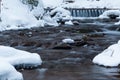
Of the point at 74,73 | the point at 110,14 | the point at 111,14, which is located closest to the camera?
the point at 74,73

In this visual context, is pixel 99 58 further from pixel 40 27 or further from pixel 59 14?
pixel 59 14

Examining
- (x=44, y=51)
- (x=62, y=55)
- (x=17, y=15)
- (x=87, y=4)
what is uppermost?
(x=62, y=55)

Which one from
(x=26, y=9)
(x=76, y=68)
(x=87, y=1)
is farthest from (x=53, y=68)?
(x=87, y=1)

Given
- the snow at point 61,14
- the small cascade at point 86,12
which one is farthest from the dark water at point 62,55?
the small cascade at point 86,12

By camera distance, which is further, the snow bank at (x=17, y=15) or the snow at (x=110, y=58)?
the snow bank at (x=17, y=15)

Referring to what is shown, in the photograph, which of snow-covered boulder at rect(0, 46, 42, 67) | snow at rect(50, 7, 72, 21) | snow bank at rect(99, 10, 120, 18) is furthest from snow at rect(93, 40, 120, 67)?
snow bank at rect(99, 10, 120, 18)

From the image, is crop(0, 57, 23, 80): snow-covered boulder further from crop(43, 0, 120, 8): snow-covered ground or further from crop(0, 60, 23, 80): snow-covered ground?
crop(43, 0, 120, 8): snow-covered ground

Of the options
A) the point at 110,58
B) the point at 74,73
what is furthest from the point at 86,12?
the point at 74,73

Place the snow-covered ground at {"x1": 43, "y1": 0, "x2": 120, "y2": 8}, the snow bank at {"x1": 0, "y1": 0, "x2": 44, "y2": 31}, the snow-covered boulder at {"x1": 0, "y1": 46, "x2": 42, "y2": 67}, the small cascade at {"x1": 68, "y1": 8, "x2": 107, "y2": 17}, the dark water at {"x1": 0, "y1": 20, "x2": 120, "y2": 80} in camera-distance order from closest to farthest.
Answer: the dark water at {"x1": 0, "y1": 20, "x2": 120, "y2": 80} → the snow-covered boulder at {"x1": 0, "y1": 46, "x2": 42, "y2": 67} → the snow bank at {"x1": 0, "y1": 0, "x2": 44, "y2": 31} → the small cascade at {"x1": 68, "y1": 8, "x2": 107, "y2": 17} → the snow-covered ground at {"x1": 43, "y1": 0, "x2": 120, "y2": 8}

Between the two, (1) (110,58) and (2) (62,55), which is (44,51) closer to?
(2) (62,55)

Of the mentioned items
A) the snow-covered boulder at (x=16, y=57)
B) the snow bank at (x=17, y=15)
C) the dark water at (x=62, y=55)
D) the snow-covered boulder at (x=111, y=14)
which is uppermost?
the snow-covered boulder at (x=16, y=57)

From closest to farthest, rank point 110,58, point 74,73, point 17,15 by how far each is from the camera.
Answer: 1. point 74,73
2. point 110,58
3. point 17,15

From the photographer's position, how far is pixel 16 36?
814 inches

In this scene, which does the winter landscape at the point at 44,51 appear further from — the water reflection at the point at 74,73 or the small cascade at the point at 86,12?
the small cascade at the point at 86,12
